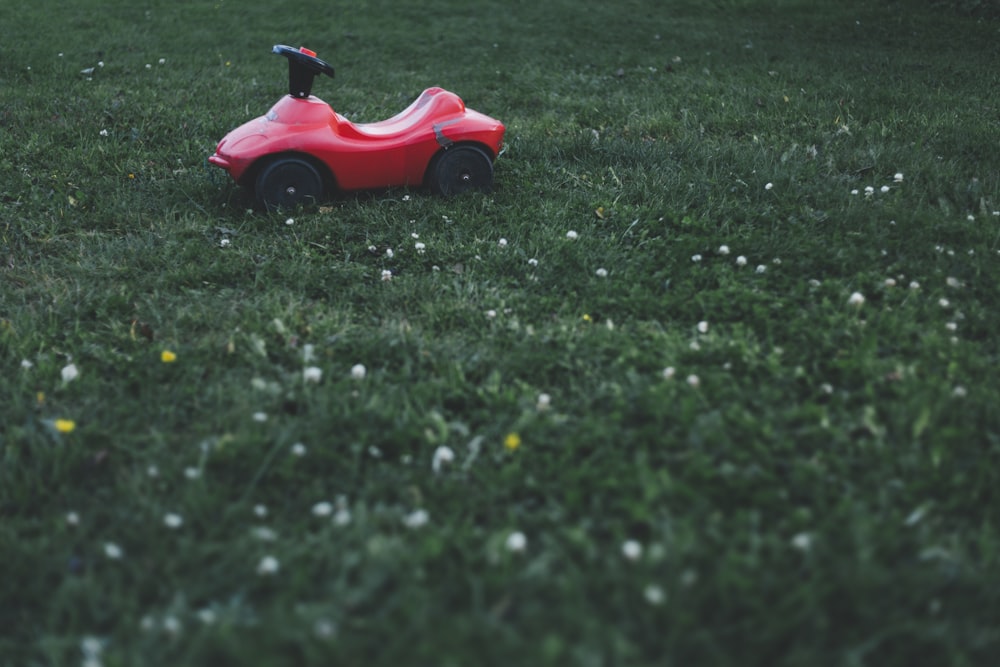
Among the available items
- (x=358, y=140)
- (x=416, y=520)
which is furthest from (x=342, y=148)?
(x=416, y=520)

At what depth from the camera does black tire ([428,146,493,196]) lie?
15.3 feet

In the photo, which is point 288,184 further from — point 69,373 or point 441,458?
point 441,458

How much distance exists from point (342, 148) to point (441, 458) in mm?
2468

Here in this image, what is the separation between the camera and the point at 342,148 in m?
4.39

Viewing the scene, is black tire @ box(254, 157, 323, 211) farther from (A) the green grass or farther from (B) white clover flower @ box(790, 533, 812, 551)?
(B) white clover flower @ box(790, 533, 812, 551)

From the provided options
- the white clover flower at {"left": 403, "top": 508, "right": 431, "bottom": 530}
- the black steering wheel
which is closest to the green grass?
the white clover flower at {"left": 403, "top": 508, "right": 431, "bottom": 530}

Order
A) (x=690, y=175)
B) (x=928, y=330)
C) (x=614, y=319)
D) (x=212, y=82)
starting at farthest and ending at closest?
1. (x=212, y=82)
2. (x=690, y=175)
3. (x=614, y=319)
4. (x=928, y=330)

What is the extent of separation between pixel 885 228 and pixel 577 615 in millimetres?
2994

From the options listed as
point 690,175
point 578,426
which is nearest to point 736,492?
point 578,426

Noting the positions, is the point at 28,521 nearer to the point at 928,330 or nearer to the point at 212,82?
the point at 928,330

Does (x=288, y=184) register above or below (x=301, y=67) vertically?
below

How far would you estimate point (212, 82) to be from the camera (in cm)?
730

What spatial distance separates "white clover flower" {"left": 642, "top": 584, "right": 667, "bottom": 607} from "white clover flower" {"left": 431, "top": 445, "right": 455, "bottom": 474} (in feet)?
2.65

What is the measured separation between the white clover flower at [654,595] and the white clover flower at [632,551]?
0.37 ft
